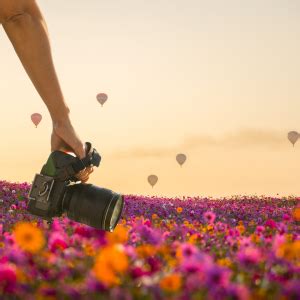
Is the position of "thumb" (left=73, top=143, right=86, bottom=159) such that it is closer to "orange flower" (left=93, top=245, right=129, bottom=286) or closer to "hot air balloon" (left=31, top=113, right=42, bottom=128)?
"orange flower" (left=93, top=245, right=129, bottom=286)

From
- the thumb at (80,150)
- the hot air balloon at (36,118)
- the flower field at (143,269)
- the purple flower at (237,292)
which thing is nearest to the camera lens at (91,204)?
the thumb at (80,150)

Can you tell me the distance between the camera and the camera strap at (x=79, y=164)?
4898 mm

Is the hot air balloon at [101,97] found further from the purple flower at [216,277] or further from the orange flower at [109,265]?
the purple flower at [216,277]

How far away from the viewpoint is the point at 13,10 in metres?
4.59

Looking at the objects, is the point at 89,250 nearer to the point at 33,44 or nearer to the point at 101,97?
the point at 33,44

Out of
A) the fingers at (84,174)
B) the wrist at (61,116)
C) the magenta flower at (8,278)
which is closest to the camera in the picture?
the magenta flower at (8,278)

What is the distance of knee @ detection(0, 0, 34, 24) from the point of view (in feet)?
15.0

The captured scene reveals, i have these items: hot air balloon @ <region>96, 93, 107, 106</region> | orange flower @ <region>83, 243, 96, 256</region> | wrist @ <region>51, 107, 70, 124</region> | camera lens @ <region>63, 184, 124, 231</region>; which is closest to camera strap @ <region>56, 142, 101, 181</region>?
camera lens @ <region>63, 184, 124, 231</region>

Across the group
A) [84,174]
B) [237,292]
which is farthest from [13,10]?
[237,292]

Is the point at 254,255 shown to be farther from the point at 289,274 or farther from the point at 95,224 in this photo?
the point at 95,224

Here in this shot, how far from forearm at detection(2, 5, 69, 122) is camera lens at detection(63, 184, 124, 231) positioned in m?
0.84

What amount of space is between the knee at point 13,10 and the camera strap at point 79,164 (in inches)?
47.9

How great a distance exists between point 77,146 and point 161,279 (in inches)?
107

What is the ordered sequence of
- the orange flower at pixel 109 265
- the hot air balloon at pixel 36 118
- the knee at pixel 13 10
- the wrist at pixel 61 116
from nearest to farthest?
the orange flower at pixel 109 265 → the knee at pixel 13 10 → the wrist at pixel 61 116 → the hot air balloon at pixel 36 118
